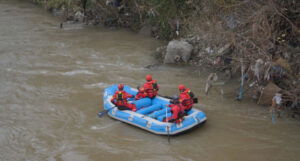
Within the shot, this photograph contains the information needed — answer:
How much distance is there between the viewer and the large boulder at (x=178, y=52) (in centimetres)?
1263

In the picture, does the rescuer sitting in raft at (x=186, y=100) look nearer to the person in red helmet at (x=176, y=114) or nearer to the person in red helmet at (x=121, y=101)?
the person in red helmet at (x=176, y=114)

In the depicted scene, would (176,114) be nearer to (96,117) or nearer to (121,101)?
(121,101)

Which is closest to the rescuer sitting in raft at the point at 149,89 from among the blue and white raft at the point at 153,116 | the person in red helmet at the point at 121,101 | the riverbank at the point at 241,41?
the blue and white raft at the point at 153,116

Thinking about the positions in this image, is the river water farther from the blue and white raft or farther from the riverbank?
the riverbank

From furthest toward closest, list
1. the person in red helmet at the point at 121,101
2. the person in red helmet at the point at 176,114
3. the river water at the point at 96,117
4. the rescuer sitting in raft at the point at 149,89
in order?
the rescuer sitting in raft at the point at 149,89
the person in red helmet at the point at 121,101
the person in red helmet at the point at 176,114
the river water at the point at 96,117

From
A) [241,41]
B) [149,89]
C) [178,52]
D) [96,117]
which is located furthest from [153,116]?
[178,52]

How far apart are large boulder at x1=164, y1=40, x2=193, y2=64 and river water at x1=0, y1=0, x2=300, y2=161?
39 centimetres

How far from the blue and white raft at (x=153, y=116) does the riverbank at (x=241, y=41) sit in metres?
1.96

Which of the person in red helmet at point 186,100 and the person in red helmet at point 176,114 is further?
the person in red helmet at point 186,100

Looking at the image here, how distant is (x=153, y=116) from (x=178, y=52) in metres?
4.47

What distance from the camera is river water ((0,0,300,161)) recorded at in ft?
25.3

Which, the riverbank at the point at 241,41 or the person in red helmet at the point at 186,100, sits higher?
the riverbank at the point at 241,41

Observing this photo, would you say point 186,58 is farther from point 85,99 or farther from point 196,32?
point 85,99

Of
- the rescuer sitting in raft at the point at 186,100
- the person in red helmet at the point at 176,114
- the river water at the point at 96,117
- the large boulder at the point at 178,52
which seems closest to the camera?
the river water at the point at 96,117
